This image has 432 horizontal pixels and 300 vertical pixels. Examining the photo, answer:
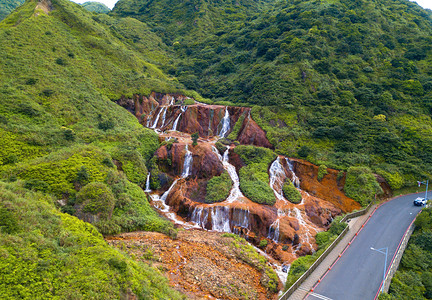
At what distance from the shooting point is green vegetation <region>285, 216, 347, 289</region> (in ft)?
63.4

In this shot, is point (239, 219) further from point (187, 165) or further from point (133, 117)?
point (133, 117)

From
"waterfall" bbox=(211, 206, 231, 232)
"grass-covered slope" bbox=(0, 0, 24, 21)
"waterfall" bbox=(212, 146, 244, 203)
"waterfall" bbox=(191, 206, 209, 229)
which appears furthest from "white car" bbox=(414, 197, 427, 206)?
"grass-covered slope" bbox=(0, 0, 24, 21)

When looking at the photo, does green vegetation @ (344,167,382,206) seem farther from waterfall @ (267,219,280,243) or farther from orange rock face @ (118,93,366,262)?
waterfall @ (267,219,280,243)

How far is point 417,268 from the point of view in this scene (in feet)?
68.2

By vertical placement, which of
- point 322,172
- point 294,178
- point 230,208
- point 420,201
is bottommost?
point 230,208

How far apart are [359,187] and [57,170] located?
36236 millimetres

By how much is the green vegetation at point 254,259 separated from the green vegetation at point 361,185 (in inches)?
691

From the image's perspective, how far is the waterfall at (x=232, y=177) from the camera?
101ft

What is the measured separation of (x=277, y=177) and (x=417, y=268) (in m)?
17.8

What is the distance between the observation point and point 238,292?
693 inches

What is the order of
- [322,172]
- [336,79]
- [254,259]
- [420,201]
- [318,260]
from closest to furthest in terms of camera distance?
[318,260] < [254,259] < [420,201] < [322,172] < [336,79]

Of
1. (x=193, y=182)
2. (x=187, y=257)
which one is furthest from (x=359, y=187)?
A: (x=187, y=257)

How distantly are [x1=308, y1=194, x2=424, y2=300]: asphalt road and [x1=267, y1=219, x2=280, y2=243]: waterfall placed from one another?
6967mm

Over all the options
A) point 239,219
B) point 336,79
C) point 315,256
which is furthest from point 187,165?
point 336,79
